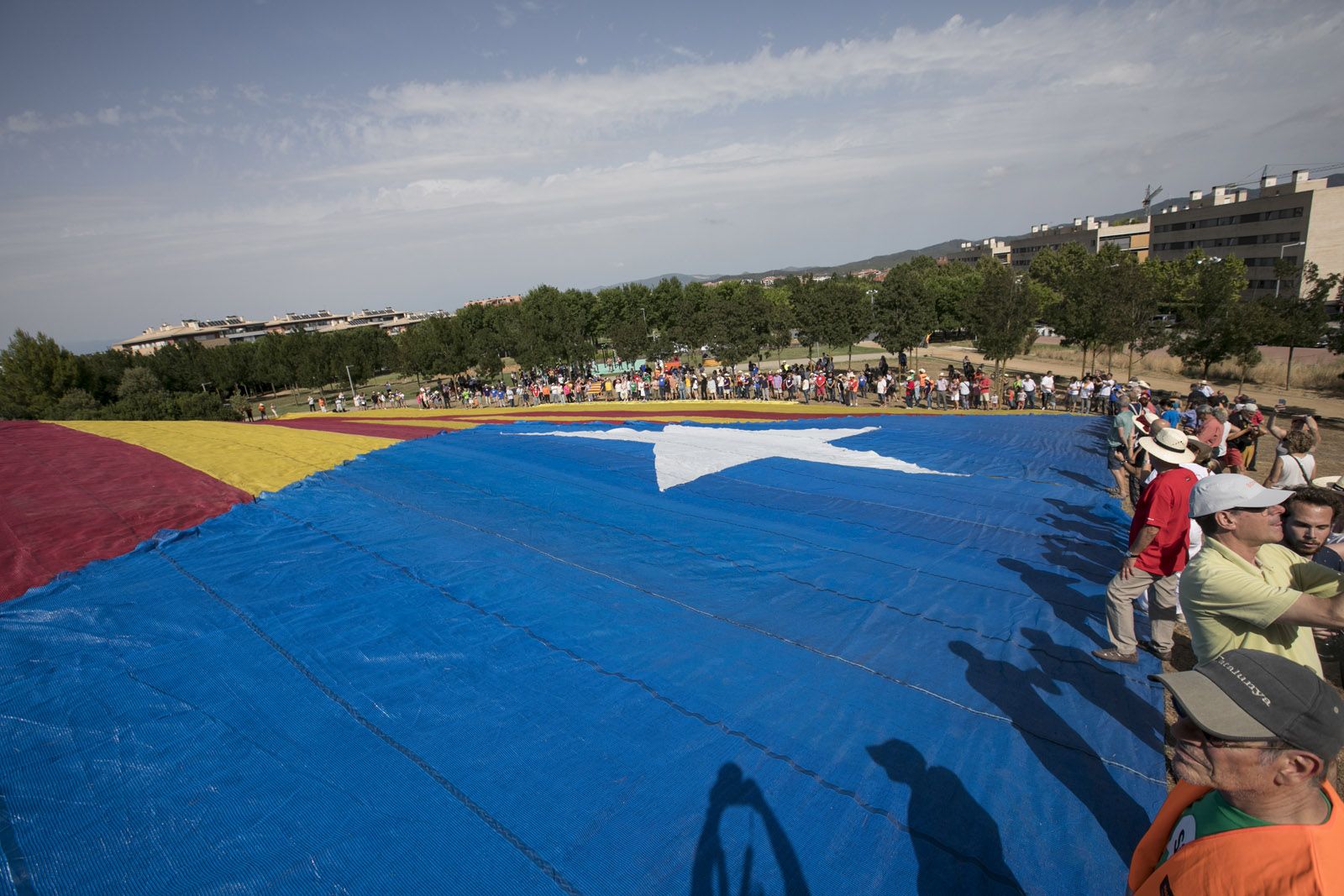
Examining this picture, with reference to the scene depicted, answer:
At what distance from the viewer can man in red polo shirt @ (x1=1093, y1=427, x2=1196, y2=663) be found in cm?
490

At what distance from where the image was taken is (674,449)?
1142cm

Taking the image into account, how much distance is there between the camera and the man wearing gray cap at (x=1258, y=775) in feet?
5.63

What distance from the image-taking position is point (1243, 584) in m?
3.06

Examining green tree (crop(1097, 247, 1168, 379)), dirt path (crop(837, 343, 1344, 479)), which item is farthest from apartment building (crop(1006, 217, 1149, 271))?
green tree (crop(1097, 247, 1168, 379))

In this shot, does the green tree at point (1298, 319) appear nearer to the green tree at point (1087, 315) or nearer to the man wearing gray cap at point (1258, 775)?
the green tree at point (1087, 315)

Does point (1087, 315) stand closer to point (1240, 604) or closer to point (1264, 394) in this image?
point (1264, 394)

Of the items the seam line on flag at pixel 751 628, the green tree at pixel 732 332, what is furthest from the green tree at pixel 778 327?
the seam line on flag at pixel 751 628

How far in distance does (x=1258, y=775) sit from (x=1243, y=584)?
5.63 feet

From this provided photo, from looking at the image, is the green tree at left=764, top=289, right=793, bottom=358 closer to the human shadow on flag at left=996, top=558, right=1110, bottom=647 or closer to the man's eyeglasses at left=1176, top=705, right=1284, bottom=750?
the human shadow on flag at left=996, top=558, right=1110, bottom=647

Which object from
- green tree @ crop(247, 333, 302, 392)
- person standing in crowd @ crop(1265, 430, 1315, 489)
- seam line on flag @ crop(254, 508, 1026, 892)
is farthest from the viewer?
green tree @ crop(247, 333, 302, 392)

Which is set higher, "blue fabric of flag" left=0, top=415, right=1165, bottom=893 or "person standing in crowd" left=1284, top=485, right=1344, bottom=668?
"person standing in crowd" left=1284, top=485, right=1344, bottom=668

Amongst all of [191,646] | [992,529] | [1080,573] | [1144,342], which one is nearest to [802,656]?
[1080,573]

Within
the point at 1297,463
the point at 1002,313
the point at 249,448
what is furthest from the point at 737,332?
the point at 1297,463

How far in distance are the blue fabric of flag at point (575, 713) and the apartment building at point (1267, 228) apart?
6004 centimetres
